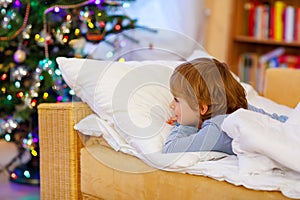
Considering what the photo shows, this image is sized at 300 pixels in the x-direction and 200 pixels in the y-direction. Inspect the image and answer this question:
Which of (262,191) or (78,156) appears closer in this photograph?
(262,191)

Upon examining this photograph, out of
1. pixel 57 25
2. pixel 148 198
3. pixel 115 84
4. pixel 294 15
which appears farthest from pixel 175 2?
pixel 148 198

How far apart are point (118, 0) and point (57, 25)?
33cm

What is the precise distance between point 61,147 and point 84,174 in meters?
0.12

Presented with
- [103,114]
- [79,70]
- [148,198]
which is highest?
[79,70]

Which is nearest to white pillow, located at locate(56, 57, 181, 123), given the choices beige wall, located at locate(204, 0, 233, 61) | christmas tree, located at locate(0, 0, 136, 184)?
christmas tree, located at locate(0, 0, 136, 184)

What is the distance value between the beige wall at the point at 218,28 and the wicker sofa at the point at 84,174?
1.71 metres

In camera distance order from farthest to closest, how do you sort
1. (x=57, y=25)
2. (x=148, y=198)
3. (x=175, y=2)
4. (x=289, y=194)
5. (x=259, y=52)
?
(x=259, y=52) < (x=175, y=2) < (x=57, y=25) < (x=148, y=198) < (x=289, y=194)

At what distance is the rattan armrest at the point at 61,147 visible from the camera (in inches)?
68.2

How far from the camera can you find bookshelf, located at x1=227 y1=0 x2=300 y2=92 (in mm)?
3238

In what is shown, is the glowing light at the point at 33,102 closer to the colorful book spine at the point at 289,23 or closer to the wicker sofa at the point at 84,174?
the wicker sofa at the point at 84,174

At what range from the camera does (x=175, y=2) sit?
10.5 feet

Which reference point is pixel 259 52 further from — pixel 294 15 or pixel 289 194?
pixel 289 194

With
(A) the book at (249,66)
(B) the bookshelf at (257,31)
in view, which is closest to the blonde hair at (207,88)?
(B) the bookshelf at (257,31)

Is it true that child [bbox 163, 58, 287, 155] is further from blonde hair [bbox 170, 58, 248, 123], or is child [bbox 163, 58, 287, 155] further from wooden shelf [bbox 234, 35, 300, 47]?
wooden shelf [bbox 234, 35, 300, 47]
